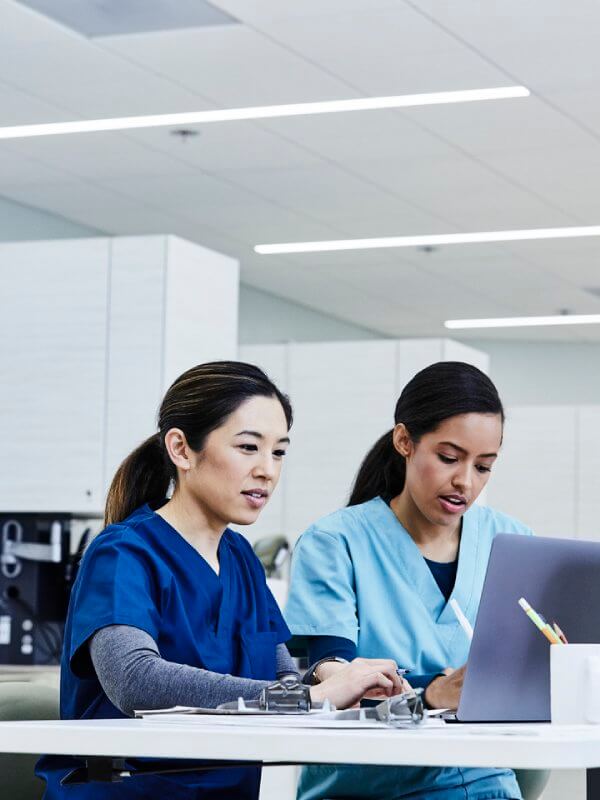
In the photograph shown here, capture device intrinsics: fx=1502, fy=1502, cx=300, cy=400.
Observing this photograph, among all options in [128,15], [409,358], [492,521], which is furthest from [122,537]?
[409,358]

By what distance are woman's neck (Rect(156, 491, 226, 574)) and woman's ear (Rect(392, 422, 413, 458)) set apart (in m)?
0.43

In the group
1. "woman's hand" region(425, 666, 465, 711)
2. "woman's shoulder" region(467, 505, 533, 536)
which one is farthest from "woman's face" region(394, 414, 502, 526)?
"woman's hand" region(425, 666, 465, 711)

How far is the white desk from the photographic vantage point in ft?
4.15

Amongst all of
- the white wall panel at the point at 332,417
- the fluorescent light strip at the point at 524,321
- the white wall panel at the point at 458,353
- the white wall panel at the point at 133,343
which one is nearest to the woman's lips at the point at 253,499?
the white wall panel at the point at 133,343

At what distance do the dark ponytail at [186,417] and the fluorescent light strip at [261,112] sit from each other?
14.4 ft

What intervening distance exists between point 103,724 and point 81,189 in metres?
Result: 6.70

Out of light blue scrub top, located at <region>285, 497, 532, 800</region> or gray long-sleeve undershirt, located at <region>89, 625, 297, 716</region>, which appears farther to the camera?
light blue scrub top, located at <region>285, 497, 532, 800</region>

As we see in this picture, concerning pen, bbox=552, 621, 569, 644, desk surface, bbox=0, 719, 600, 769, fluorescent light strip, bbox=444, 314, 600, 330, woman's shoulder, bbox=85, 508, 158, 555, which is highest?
fluorescent light strip, bbox=444, 314, 600, 330

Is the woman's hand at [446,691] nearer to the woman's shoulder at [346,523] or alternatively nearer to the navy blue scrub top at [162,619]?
the navy blue scrub top at [162,619]

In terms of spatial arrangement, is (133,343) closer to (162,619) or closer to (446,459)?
(446,459)

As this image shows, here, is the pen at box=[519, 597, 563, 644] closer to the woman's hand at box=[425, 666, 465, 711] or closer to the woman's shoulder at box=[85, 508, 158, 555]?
the woman's hand at box=[425, 666, 465, 711]

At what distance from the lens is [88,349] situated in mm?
5480

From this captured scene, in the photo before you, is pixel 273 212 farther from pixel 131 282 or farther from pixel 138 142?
pixel 131 282

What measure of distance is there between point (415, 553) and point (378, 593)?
0.08 meters
